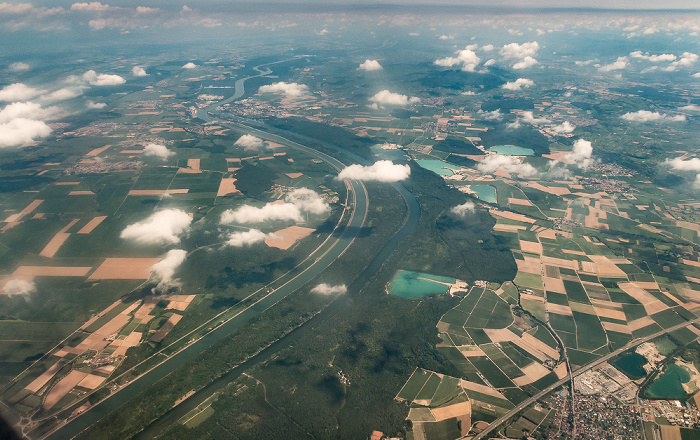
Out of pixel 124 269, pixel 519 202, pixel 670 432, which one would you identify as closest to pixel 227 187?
pixel 124 269

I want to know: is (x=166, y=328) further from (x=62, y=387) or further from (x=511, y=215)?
(x=511, y=215)

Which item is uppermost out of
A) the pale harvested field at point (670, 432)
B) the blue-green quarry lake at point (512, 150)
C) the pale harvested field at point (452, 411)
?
the pale harvested field at point (670, 432)

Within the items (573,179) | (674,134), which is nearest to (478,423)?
(573,179)

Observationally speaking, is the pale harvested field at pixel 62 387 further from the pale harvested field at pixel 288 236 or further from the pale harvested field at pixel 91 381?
the pale harvested field at pixel 288 236

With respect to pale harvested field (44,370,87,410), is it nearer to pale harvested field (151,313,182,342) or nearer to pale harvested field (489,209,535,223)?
pale harvested field (151,313,182,342)

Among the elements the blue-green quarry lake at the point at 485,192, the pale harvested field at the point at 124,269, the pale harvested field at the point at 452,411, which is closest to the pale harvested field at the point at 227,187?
the pale harvested field at the point at 124,269

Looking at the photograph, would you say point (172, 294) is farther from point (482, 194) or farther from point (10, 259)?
point (482, 194)

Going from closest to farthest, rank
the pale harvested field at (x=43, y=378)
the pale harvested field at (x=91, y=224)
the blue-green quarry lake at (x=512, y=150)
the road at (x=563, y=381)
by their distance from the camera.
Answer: the road at (x=563, y=381)
the pale harvested field at (x=43, y=378)
the pale harvested field at (x=91, y=224)
the blue-green quarry lake at (x=512, y=150)
